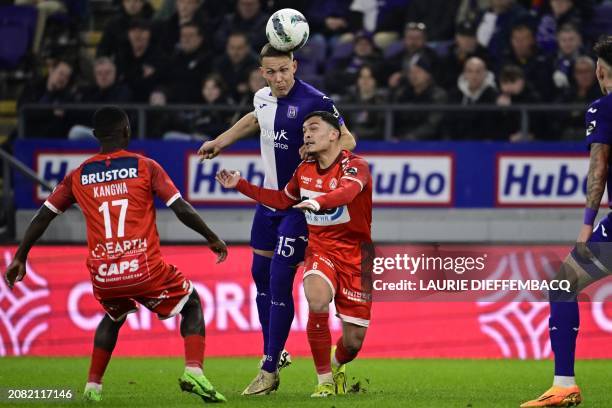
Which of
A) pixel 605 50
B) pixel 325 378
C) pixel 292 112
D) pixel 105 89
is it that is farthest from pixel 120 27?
pixel 605 50

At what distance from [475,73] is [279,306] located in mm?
7504

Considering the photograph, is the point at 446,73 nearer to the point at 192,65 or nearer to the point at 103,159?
the point at 192,65

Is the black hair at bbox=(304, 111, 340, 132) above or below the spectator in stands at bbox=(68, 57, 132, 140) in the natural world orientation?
above

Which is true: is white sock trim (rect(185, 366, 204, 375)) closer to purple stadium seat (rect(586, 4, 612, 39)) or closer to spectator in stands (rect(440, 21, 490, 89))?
spectator in stands (rect(440, 21, 490, 89))

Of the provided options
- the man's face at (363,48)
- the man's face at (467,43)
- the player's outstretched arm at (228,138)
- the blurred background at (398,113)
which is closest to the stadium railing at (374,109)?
the blurred background at (398,113)

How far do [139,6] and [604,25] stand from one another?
644 cm

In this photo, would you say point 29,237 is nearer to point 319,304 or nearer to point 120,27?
point 319,304

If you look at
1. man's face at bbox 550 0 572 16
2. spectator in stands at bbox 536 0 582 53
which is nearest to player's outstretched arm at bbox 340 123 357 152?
spectator in stands at bbox 536 0 582 53

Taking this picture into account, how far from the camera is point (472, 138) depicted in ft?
53.2

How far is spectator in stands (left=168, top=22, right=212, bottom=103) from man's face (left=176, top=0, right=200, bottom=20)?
0.37m

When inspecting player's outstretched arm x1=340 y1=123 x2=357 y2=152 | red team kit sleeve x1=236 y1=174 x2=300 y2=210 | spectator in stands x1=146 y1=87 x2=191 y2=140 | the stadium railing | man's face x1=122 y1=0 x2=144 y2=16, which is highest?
man's face x1=122 y1=0 x2=144 y2=16

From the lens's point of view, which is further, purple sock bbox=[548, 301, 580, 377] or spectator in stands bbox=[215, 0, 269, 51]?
spectator in stands bbox=[215, 0, 269, 51]

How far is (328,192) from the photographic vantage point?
9000 mm

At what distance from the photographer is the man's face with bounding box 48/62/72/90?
57.2 ft
